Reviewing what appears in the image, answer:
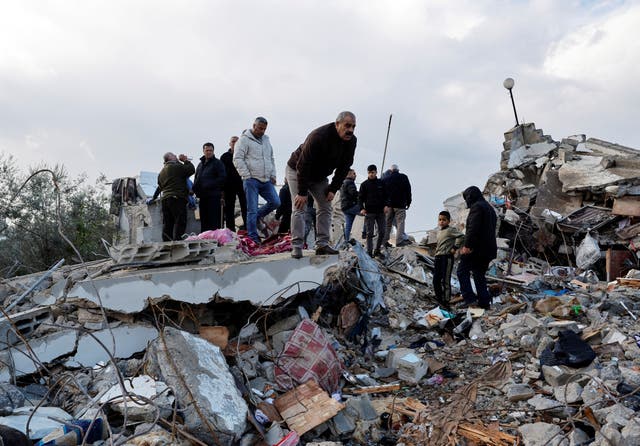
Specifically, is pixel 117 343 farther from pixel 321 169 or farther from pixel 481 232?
pixel 481 232

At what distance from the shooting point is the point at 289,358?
4.67 metres

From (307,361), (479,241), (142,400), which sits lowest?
(307,361)

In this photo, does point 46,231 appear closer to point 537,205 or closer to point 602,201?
point 537,205

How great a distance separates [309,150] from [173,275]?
5.95 ft

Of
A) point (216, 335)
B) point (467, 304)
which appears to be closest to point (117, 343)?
point (216, 335)

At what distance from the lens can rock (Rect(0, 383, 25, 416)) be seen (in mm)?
3547

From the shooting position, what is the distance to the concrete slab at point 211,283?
4.63 meters

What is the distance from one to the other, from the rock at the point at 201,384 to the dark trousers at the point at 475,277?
157 inches

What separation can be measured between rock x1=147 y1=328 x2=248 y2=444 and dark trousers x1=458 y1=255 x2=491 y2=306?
157 inches

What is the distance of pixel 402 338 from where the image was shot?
20.8 feet

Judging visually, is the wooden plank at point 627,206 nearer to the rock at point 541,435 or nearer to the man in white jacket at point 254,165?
the man in white jacket at point 254,165

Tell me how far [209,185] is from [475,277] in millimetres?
4070

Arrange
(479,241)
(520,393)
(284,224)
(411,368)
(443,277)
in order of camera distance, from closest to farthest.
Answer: (520,393), (411,368), (479,241), (443,277), (284,224)

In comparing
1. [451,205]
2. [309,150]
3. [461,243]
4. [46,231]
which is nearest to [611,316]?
[461,243]
